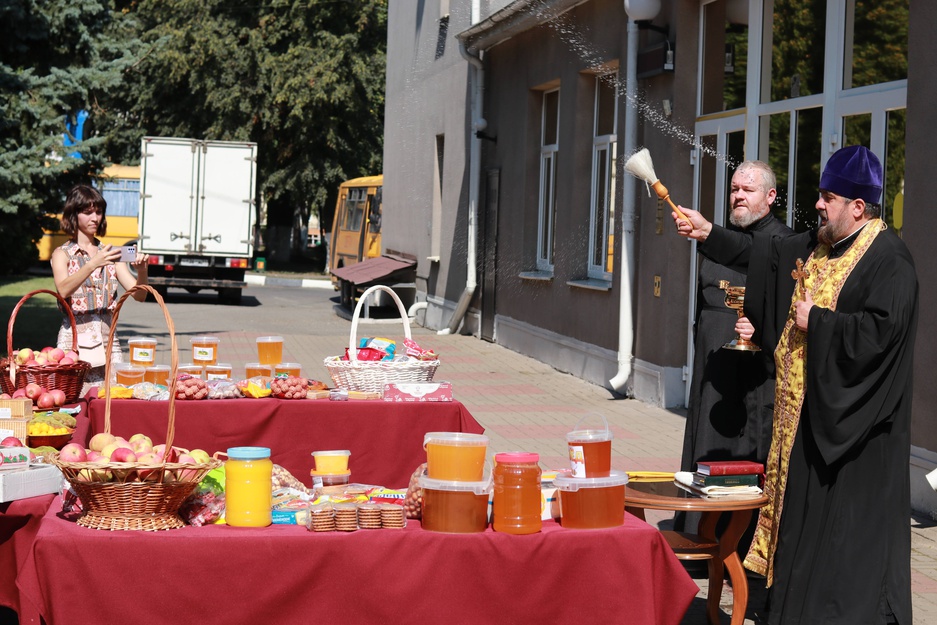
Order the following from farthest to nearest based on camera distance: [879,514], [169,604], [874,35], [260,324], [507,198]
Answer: [260,324] < [507,198] < [874,35] < [879,514] < [169,604]

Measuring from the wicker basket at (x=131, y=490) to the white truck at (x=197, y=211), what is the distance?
2116cm

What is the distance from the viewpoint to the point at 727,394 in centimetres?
593

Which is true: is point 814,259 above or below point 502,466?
above

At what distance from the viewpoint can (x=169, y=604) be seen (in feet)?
12.5

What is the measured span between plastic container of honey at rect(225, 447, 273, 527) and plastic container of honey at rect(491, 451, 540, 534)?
75cm

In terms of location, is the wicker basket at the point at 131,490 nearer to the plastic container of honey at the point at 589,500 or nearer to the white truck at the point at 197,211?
the plastic container of honey at the point at 589,500

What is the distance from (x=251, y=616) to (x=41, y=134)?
11.8 meters

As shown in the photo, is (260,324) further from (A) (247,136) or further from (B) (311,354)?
(A) (247,136)

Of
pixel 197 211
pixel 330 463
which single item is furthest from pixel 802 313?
pixel 197 211

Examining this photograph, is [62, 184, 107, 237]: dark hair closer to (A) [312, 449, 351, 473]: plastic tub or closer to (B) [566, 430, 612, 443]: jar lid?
(A) [312, 449, 351, 473]: plastic tub

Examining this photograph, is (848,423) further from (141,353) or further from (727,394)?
(141,353)

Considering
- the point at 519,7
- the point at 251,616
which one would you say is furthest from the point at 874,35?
the point at 519,7

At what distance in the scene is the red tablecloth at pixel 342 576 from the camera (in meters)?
3.77

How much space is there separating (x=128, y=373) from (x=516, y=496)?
313cm
